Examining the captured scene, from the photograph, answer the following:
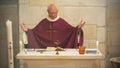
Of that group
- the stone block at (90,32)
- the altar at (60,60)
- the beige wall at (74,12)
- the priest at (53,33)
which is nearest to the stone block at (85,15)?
the beige wall at (74,12)

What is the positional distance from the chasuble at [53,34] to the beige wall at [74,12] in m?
0.32

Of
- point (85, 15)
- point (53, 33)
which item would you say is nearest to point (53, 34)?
point (53, 33)

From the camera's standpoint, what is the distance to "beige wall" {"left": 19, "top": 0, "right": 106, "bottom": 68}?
4371mm

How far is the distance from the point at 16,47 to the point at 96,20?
5.89 feet

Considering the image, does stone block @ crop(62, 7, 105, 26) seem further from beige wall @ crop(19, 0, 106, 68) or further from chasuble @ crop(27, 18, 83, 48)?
chasuble @ crop(27, 18, 83, 48)

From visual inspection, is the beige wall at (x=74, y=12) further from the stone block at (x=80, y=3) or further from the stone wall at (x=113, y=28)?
the stone wall at (x=113, y=28)

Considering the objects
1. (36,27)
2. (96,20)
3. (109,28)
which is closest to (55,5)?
(36,27)

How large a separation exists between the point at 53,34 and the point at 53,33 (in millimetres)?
20

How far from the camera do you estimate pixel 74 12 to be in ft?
14.5

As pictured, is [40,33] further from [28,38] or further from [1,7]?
[1,7]

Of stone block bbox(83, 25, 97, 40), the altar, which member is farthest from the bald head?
the altar

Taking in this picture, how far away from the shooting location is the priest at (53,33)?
4.00 meters

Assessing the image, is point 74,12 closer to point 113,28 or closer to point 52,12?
point 52,12

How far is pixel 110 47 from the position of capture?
4496 mm
